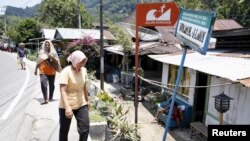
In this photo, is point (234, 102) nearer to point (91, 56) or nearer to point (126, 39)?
point (126, 39)

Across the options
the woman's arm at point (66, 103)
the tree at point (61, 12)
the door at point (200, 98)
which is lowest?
the door at point (200, 98)

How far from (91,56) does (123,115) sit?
12.8 metres

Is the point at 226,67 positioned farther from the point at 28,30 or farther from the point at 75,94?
the point at 28,30

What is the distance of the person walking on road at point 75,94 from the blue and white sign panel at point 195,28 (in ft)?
5.71

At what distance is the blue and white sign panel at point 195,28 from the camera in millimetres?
4508

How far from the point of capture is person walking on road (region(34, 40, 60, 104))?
875 cm

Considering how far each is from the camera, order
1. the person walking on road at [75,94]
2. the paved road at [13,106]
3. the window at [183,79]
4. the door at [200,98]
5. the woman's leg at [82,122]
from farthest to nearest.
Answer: the window at [183,79] → the door at [200,98] → the paved road at [13,106] → the woman's leg at [82,122] → the person walking on road at [75,94]

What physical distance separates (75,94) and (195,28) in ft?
7.47

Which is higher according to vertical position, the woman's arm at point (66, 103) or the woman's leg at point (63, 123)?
the woman's arm at point (66, 103)

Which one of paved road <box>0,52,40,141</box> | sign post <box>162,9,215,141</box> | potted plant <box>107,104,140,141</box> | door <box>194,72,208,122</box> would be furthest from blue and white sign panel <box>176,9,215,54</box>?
door <box>194,72,208,122</box>

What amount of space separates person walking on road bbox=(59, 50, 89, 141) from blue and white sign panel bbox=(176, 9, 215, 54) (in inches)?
68.5

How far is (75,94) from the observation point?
5254 millimetres

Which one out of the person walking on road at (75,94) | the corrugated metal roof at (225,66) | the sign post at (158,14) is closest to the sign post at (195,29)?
the person walking on road at (75,94)

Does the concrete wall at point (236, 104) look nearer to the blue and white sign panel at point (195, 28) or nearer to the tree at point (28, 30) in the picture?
the blue and white sign panel at point (195, 28)
